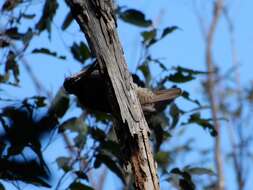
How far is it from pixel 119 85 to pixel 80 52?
3.19 ft

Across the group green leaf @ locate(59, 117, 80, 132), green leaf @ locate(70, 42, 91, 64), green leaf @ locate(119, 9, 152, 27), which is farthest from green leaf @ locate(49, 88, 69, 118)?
green leaf @ locate(119, 9, 152, 27)

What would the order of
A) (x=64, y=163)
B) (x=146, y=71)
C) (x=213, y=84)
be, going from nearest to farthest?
(x=64, y=163), (x=146, y=71), (x=213, y=84)

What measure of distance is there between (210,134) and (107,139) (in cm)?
38

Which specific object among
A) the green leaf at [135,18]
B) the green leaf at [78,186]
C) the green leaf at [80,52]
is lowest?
the green leaf at [78,186]

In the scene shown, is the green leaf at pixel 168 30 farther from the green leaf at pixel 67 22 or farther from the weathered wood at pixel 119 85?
the weathered wood at pixel 119 85

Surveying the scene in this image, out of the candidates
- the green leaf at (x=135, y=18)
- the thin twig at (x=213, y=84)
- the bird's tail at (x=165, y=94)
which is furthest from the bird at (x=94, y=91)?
the thin twig at (x=213, y=84)

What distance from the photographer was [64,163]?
2156 mm

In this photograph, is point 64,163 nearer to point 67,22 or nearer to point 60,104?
point 60,104

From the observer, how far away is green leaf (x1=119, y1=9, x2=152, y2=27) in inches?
93.8

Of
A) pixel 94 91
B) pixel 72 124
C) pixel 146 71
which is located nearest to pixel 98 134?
pixel 72 124

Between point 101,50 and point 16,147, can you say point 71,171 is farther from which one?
point 101,50

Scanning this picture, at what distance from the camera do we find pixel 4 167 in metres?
1.77

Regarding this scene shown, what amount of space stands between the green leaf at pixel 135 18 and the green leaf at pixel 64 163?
0.52 meters

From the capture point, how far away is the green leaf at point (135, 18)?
7.82 feet
